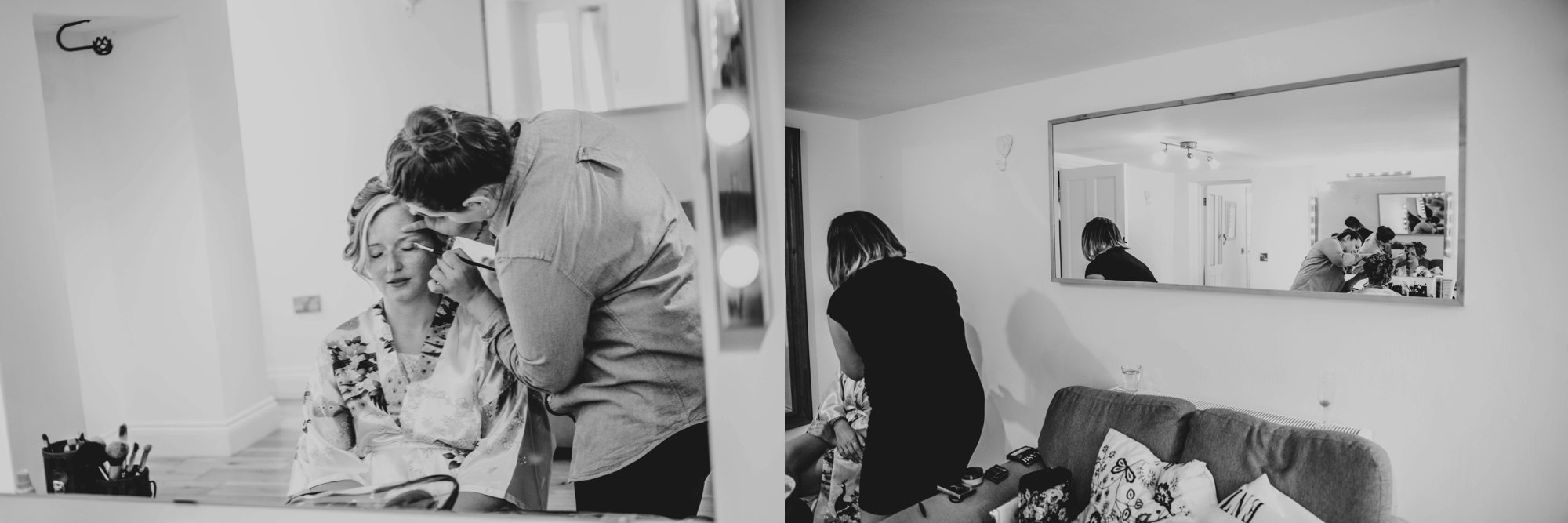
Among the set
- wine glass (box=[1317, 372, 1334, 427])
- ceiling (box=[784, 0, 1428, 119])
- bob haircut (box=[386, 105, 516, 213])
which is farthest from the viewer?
wine glass (box=[1317, 372, 1334, 427])

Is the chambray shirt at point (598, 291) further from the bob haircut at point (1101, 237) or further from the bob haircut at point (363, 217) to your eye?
the bob haircut at point (1101, 237)

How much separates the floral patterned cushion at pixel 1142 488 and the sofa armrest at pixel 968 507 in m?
0.20

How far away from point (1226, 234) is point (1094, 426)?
635mm

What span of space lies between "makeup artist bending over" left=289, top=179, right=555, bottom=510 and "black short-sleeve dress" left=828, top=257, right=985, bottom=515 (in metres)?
0.87

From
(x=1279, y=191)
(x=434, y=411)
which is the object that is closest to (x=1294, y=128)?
(x=1279, y=191)

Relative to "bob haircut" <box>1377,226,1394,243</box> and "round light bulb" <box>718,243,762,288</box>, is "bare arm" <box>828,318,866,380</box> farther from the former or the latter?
"bob haircut" <box>1377,226,1394,243</box>

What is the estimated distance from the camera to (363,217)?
0.76m

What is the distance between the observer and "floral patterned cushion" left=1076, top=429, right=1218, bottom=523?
1221 mm

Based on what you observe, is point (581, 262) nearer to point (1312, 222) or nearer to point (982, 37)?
point (982, 37)

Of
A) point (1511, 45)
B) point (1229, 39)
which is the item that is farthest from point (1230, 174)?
point (1511, 45)

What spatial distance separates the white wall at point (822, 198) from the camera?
162 centimetres

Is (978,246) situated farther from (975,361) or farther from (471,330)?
(471,330)

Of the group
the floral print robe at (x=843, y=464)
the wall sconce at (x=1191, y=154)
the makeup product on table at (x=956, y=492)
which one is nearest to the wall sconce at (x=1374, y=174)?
the wall sconce at (x=1191, y=154)

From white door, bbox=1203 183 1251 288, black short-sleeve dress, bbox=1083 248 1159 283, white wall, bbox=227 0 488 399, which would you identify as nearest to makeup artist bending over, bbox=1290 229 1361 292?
white door, bbox=1203 183 1251 288
